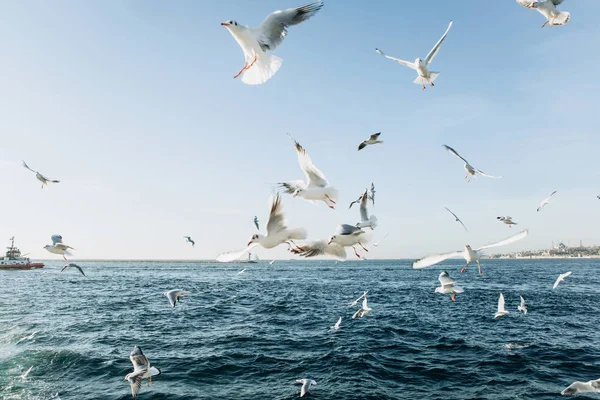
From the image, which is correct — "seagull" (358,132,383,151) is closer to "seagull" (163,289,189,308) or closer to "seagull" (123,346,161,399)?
"seagull" (163,289,189,308)

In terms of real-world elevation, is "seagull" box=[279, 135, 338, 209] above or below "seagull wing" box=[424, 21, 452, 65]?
below

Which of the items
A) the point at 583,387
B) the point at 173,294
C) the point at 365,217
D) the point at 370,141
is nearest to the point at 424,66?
the point at 370,141

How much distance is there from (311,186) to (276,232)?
1.09m

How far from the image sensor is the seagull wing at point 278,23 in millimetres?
5961

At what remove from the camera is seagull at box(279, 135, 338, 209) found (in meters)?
5.65

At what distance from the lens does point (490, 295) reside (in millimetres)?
37000

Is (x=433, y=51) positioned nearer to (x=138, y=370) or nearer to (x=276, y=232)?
(x=276, y=232)

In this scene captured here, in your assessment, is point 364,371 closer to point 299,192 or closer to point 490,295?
point 299,192

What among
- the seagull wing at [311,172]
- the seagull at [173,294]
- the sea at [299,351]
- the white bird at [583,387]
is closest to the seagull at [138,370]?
the seagull at [173,294]

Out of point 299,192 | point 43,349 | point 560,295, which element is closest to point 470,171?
point 299,192

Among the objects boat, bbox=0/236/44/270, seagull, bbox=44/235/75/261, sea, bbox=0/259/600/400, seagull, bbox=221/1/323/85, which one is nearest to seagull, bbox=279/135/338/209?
seagull, bbox=221/1/323/85

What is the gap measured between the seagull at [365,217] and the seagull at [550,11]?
17.8 ft

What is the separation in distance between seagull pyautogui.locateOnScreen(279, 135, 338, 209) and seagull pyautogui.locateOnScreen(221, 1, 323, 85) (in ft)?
4.45

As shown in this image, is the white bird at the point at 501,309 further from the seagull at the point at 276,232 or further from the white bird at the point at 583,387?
the seagull at the point at 276,232
